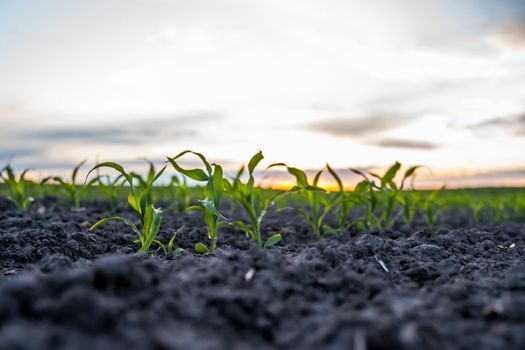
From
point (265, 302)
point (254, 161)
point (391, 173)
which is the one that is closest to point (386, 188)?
point (391, 173)

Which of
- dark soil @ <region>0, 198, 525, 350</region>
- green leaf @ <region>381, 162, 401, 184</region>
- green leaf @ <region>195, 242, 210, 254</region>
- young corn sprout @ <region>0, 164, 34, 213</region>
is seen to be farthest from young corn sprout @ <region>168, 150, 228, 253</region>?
young corn sprout @ <region>0, 164, 34, 213</region>

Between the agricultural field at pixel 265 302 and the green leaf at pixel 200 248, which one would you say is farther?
the green leaf at pixel 200 248

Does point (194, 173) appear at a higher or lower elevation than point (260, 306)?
higher

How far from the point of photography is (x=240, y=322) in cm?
163

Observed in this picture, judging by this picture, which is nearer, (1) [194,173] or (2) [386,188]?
(1) [194,173]

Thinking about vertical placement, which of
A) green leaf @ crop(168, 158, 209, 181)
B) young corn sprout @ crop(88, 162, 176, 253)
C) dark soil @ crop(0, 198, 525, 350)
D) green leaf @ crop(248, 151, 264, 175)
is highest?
green leaf @ crop(248, 151, 264, 175)

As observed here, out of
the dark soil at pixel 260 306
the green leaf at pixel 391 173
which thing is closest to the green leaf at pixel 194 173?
the dark soil at pixel 260 306

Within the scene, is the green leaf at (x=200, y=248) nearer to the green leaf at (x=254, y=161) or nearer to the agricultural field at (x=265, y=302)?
the agricultural field at (x=265, y=302)

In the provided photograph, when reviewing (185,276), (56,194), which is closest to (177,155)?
(185,276)

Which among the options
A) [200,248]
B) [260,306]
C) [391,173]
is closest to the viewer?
[260,306]

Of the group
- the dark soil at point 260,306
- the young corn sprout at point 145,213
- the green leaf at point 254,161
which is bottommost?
the dark soil at point 260,306

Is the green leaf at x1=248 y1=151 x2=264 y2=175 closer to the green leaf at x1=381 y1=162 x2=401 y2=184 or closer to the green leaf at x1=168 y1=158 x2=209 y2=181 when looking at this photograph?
the green leaf at x1=168 y1=158 x2=209 y2=181

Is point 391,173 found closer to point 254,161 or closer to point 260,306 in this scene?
point 254,161

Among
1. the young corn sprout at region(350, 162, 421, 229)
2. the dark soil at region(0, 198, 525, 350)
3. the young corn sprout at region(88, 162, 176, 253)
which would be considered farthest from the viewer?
the young corn sprout at region(350, 162, 421, 229)
